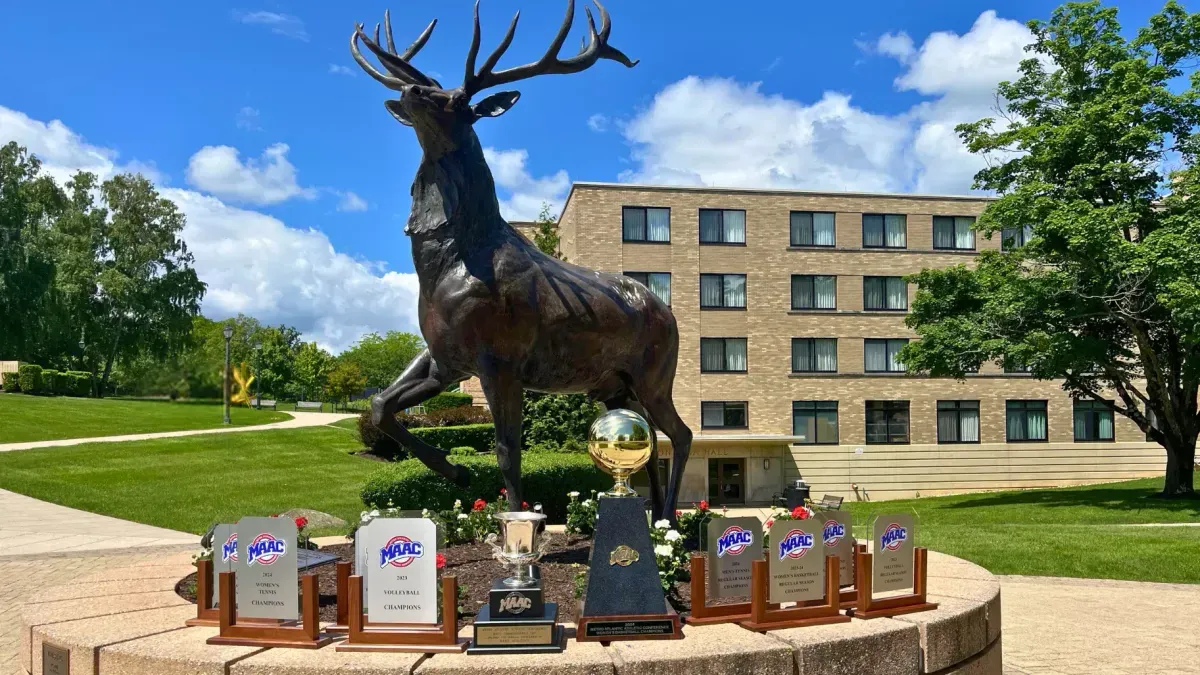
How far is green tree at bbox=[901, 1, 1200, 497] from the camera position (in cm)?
2409

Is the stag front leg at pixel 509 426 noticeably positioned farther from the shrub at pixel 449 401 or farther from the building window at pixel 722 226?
the building window at pixel 722 226

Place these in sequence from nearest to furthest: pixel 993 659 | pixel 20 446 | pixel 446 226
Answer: pixel 993 659 → pixel 446 226 → pixel 20 446

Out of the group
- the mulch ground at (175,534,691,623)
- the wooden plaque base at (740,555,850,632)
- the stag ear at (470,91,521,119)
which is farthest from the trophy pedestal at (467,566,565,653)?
the stag ear at (470,91,521,119)

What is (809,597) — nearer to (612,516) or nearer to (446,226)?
(612,516)

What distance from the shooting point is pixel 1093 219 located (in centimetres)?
2369

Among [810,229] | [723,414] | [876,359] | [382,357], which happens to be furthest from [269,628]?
[382,357]

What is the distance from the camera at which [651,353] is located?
7.80m

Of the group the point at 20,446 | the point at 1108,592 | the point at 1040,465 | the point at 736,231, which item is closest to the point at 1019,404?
the point at 1040,465

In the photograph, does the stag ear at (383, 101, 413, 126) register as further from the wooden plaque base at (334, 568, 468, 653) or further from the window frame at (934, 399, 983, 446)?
the window frame at (934, 399, 983, 446)

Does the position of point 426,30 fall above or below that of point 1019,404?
above

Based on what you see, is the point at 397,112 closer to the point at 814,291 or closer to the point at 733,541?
the point at 733,541

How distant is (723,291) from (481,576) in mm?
35464

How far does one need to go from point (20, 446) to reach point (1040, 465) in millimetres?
43586

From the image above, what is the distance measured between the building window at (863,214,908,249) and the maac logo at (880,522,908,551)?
126 feet
